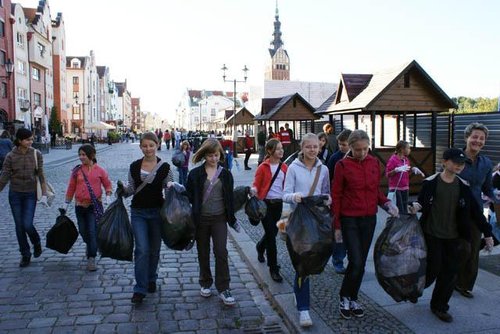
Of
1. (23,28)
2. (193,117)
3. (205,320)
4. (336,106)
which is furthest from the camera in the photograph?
(193,117)

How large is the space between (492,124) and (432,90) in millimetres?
1812

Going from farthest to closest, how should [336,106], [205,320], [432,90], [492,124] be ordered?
[336,106]
[432,90]
[492,124]
[205,320]

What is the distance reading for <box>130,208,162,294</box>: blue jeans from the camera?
497 centimetres

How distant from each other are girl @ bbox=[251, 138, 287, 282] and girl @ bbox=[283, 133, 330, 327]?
101 centimetres

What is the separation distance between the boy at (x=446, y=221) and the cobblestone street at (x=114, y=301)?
1532mm

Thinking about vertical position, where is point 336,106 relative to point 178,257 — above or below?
above

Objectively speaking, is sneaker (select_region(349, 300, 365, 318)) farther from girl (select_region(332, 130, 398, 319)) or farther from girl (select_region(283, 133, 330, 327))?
girl (select_region(283, 133, 330, 327))

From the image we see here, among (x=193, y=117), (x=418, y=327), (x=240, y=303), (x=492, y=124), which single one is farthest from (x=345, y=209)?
(x=193, y=117)

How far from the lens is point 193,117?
14162cm

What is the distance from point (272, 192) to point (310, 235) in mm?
1473

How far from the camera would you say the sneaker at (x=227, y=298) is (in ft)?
16.1

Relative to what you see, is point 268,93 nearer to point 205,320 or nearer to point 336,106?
point 336,106

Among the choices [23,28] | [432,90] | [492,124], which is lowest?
[492,124]

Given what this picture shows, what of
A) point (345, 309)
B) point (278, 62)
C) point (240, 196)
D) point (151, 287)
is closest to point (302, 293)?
point (345, 309)
